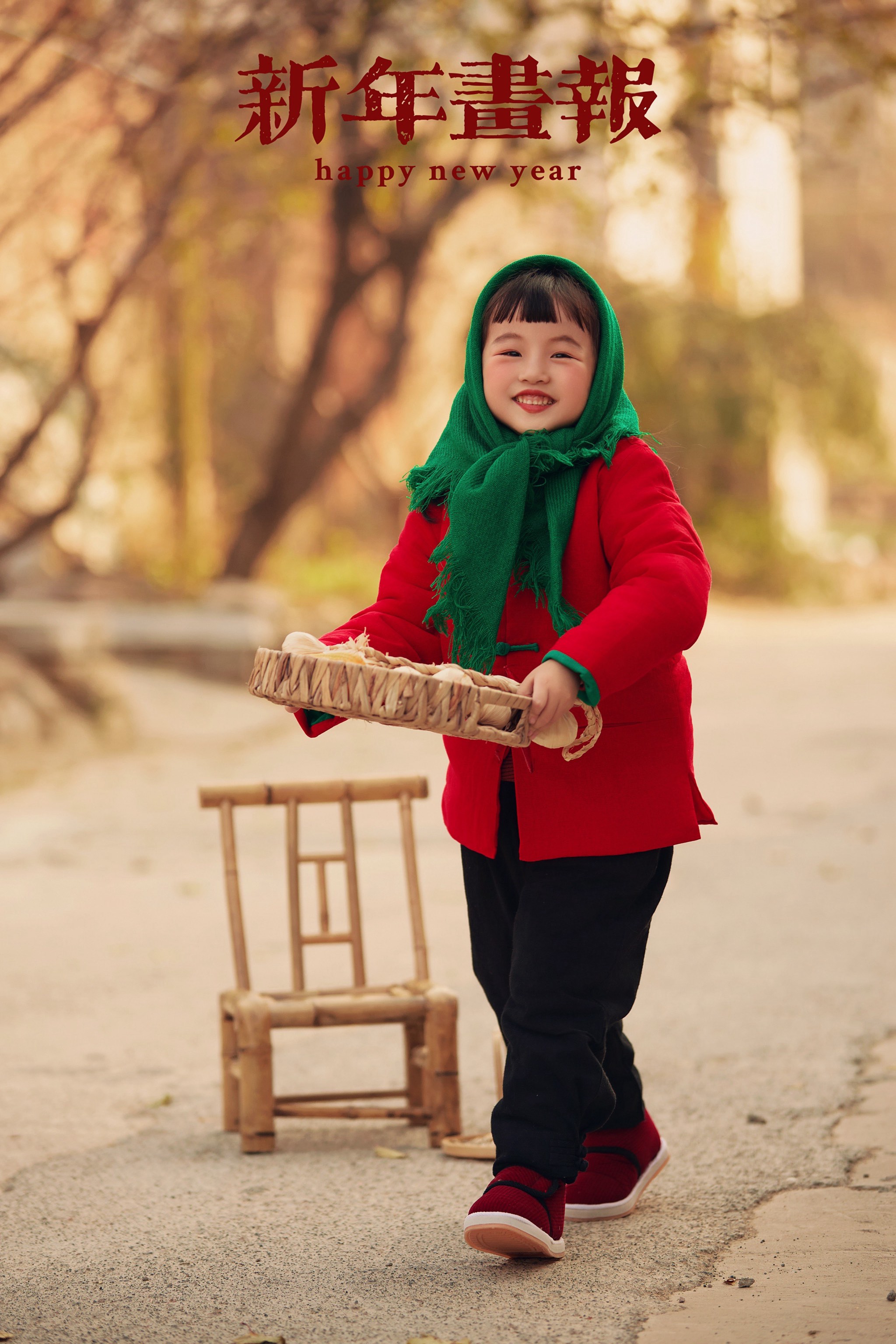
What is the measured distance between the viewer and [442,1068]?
315cm

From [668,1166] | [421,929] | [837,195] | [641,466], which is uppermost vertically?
[837,195]

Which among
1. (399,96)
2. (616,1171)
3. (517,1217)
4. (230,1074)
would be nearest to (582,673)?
(517,1217)

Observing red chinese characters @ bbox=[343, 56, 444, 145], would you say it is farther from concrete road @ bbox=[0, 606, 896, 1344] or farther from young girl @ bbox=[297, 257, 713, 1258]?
concrete road @ bbox=[0, 606, 896, 1344]

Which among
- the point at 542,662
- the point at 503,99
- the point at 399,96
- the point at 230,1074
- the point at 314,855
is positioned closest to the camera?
the point at 542,662

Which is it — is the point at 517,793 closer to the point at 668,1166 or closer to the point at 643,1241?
the point at 643,1241

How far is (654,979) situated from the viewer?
445 cm

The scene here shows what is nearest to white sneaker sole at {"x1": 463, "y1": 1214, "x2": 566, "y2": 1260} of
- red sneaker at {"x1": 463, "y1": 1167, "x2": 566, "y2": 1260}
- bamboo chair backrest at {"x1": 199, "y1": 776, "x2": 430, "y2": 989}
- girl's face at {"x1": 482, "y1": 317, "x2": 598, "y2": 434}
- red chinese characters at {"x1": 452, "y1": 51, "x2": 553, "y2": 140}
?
red sneaker at {"x1": 463, "y1": 1167, "x2": 566, "y2": 1260}

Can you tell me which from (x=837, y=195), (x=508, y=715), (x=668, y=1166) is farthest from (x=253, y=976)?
(x=837, y=195)

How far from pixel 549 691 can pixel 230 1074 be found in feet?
4.92

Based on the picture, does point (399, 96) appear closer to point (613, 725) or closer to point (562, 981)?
point (613, 725)

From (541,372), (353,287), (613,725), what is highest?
(353,287)

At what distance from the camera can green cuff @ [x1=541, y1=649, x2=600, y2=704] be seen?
7.24ft

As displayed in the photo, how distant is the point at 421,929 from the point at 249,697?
6.81 meters

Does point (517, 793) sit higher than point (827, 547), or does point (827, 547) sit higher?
point (827, 547)
